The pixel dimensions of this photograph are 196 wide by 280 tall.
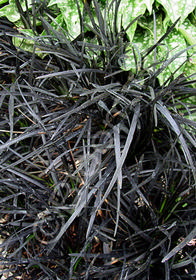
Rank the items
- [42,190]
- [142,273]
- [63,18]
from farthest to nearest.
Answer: [63,18] < [42,190] < [142,273]

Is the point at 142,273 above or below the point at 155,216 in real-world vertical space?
below

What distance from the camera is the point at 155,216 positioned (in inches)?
37.0

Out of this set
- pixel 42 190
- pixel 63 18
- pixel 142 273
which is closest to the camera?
pixel 142 273

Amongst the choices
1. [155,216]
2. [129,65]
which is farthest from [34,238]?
[129,65]

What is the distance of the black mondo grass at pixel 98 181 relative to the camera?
931 mm

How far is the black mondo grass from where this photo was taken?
93 centimetres

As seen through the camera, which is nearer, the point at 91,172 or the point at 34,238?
the point at 91,172

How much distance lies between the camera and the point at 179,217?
0.98m

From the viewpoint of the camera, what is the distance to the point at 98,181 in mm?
923

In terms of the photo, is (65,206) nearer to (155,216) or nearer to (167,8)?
(155,216)

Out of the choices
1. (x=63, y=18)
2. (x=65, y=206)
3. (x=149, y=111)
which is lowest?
(x=65, y=206)

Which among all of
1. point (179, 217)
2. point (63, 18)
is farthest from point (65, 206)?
point (63, 18)

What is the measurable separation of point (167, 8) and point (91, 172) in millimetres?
744

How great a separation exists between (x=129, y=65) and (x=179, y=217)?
0.64 m
